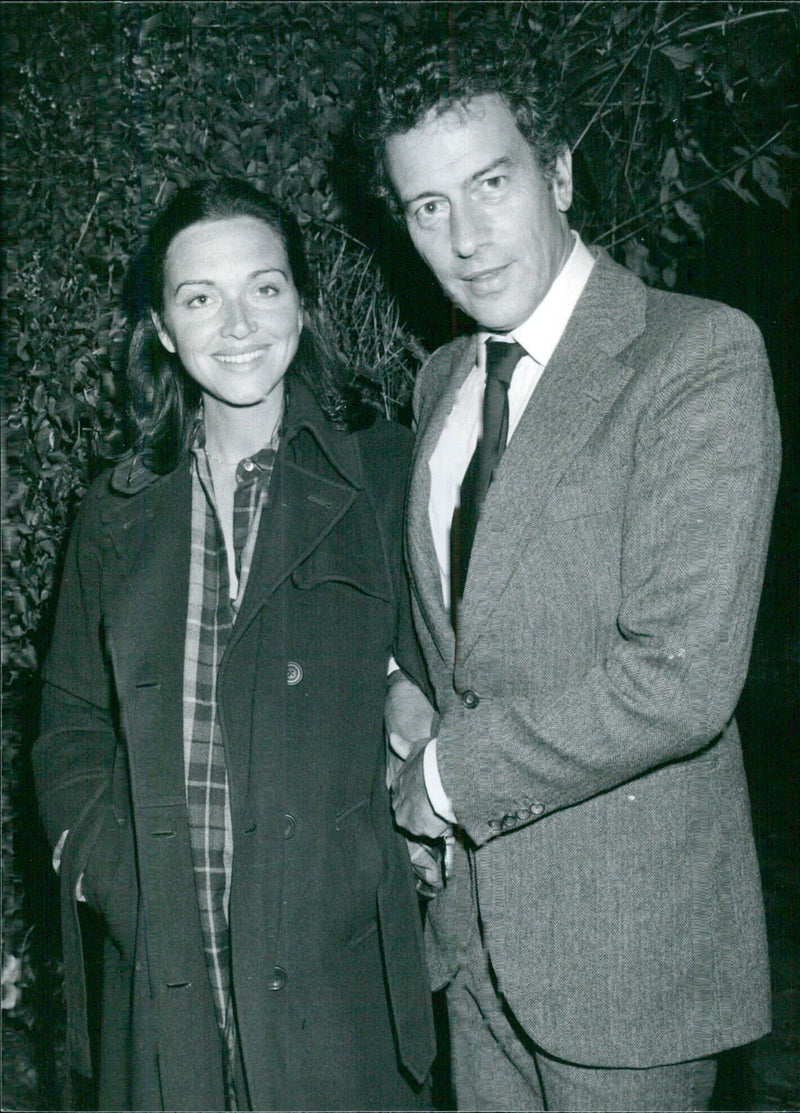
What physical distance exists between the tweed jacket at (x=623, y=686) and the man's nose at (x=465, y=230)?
0.25m

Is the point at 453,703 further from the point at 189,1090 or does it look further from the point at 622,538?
the point at 189,1090

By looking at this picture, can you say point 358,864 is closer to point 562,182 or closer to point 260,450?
point 260,450

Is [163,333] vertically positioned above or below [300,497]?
above

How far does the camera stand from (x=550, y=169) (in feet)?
7.27

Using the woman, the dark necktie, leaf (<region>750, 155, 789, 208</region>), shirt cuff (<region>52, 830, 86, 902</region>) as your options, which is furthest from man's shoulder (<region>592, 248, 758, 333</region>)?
shirt cuff (<region>52, 830, 86, 902</region>)

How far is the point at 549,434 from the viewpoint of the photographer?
1.96 m

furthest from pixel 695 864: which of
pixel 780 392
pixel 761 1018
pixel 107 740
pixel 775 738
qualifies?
pixel 775 738

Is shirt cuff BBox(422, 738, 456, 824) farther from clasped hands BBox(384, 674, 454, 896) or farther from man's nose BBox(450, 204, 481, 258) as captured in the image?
man's nose BBox(450, 204, 481, 258)

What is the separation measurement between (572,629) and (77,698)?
4.18 feet

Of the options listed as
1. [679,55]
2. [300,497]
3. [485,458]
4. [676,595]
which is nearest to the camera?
[676,595]

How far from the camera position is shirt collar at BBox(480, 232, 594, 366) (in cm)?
212

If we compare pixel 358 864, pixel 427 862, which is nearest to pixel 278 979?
pixel 358 864

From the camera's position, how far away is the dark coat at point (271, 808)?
2.18m

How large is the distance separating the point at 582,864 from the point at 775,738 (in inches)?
195
